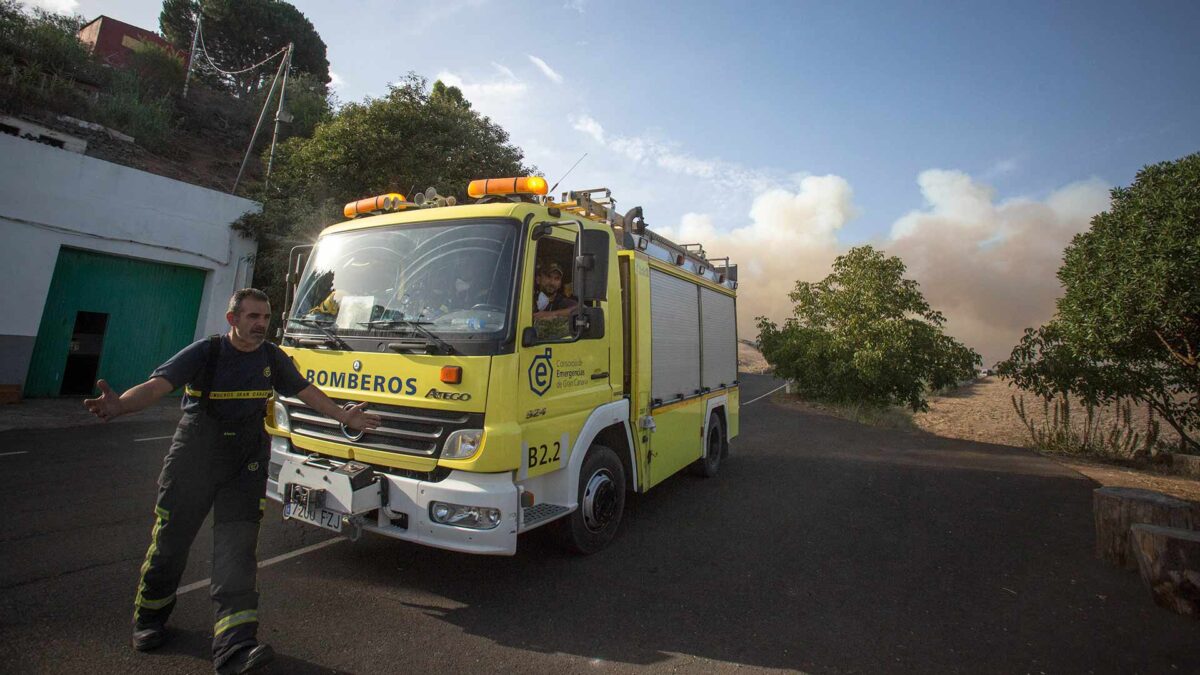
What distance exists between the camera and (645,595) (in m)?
3.68

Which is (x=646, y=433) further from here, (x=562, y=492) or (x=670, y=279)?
(x=670, y=279)

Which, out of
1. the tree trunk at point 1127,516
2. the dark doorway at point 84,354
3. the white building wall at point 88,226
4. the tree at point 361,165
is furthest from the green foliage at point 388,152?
the tree trunk at point 1127,516

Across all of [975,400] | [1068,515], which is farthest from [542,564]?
[975,400]

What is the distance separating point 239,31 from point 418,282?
38.8m

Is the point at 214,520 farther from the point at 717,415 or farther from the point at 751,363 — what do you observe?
the point at 751,363

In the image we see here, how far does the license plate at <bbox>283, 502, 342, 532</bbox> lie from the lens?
10.4 feet

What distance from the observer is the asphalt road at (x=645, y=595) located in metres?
2.93

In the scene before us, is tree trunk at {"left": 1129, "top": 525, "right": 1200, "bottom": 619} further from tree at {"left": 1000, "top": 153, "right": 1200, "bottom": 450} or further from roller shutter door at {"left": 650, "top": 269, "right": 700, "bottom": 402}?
tree at {"left": 1000, "top": 153, "right": 1200, "bottom": 450}

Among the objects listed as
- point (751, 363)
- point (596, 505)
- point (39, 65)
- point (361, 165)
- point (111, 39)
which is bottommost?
point (596, 505)

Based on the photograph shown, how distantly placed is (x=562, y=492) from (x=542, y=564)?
28.5 inches

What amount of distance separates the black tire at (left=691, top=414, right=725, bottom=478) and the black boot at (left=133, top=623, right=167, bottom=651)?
5.21 metres

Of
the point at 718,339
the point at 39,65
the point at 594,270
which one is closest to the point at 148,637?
the point at 594,270

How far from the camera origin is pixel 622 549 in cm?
450

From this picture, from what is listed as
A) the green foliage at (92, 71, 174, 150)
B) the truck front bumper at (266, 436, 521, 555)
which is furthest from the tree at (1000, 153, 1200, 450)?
the green foliage at (92, 71, 174, 150)
